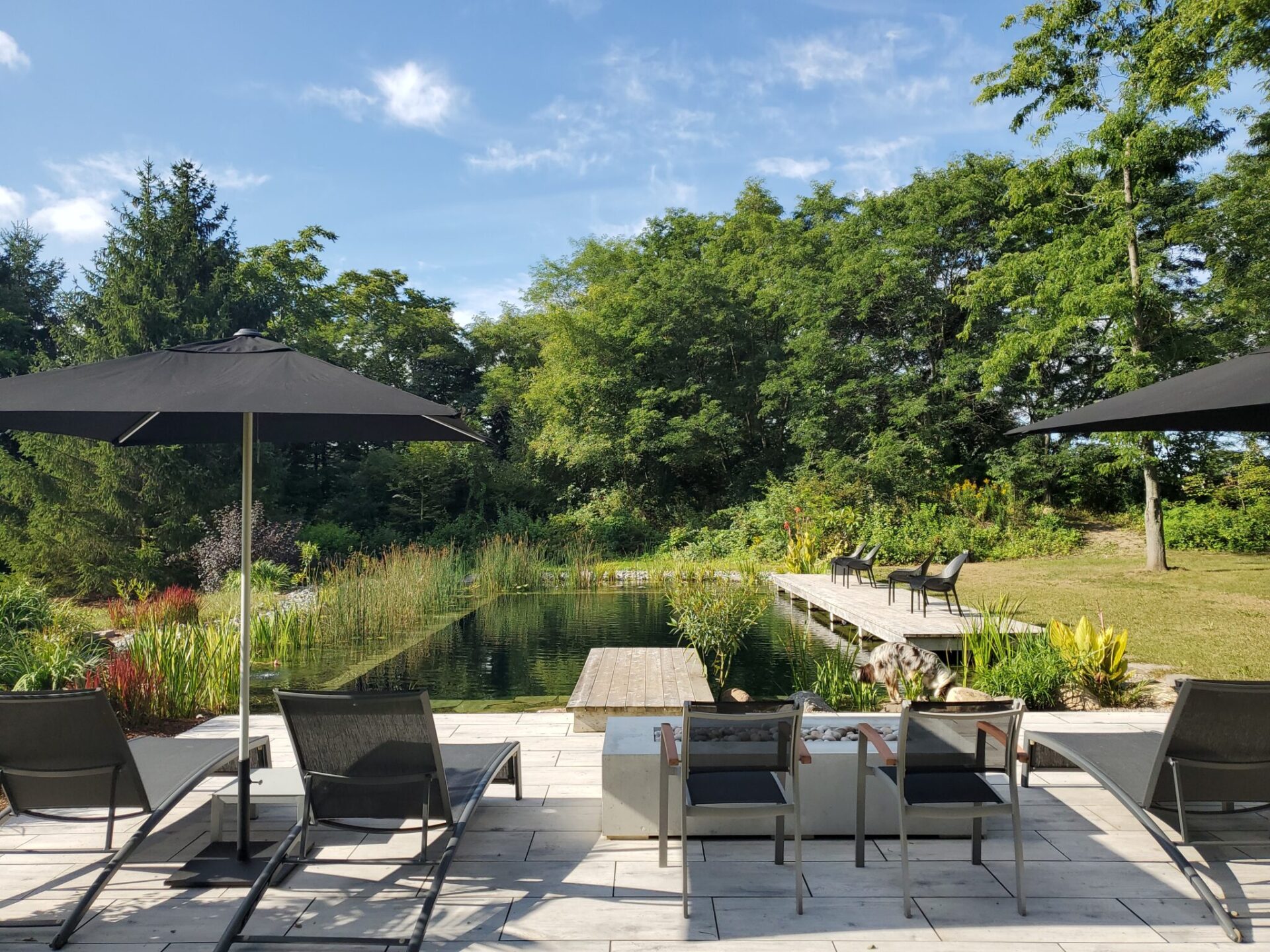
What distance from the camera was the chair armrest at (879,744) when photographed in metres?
2.68

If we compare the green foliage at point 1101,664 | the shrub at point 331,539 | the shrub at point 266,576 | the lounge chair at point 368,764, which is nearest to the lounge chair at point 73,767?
→ the lounge chair at point 368,764

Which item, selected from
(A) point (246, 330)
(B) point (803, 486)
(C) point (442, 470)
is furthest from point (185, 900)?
(C) point (442, 470)

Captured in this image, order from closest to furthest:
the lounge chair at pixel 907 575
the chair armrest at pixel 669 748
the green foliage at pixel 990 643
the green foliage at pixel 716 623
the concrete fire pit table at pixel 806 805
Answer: the chair armrest at pixel 669 748 < the concrete fire pit table at pixel 806 805 < the green foliage at pixel 990 643 < the green foliage at pixel 716 623 < the lounge chair at pixel 907 575

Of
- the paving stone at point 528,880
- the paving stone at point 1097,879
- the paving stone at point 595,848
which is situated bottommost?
the paving stone at point 595,848

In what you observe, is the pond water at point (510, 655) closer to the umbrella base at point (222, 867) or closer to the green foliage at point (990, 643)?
the green foliage at point (990, 643)

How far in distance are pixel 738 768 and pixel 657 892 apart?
0.47 m

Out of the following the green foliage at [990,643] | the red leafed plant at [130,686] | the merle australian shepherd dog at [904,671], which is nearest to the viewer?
the red leafed plant at [130,686]

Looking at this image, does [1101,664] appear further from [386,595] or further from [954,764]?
[386,595]

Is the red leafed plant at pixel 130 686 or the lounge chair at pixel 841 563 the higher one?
the lounge chair at pixel 841 563

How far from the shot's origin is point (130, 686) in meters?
4.93

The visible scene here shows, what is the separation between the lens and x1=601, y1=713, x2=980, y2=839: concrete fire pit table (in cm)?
302

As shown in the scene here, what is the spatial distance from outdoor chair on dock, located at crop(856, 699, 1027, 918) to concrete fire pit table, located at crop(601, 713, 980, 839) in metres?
0.29

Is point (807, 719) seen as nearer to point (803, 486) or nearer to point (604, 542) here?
point (803, 486)

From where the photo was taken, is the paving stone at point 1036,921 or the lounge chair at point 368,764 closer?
the paving stone at point 1036,921
